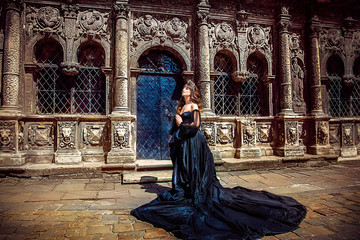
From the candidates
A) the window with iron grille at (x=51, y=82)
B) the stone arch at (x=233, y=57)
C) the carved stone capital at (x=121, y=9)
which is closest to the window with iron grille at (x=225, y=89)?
the stone arch at (x=233, y=57)

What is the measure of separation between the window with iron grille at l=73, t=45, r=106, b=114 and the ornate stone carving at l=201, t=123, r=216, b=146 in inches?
122

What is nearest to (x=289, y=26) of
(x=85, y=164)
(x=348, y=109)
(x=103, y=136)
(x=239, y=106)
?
(x=239, y=106)

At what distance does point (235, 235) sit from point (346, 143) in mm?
7748

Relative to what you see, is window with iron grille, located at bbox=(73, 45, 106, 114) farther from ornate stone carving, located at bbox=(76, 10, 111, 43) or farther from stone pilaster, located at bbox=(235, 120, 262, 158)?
stone pilaster, located at bbox=(235, 120, 262, 158)

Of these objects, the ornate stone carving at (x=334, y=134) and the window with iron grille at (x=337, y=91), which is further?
the window with iron grille at (x=337, y=91)

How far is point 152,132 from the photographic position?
665 centimetres

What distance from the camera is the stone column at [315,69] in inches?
293

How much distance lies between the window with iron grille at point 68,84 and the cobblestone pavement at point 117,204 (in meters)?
2.13

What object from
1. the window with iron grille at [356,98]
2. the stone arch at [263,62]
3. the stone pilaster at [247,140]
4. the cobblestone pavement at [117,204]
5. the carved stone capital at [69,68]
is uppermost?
the stone arch at [263,62]

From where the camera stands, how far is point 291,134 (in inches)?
275

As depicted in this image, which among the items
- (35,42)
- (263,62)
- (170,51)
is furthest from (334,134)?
(35,42)

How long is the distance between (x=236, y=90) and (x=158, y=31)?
10.6 ft

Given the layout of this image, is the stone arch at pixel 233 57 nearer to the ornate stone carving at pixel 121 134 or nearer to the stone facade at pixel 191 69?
the stone facade at pixel 191 69

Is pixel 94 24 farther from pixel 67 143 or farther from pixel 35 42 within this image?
pixel 67 143
